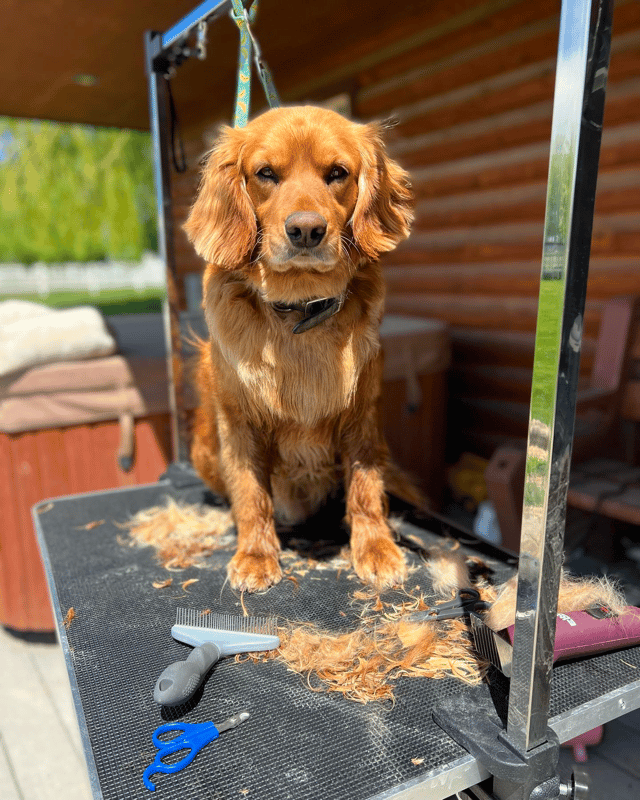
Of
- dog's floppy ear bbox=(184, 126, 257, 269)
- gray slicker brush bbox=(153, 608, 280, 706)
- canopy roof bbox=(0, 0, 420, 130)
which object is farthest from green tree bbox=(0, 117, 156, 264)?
gray slicker brush bbox=(153, 608, 280, 706)

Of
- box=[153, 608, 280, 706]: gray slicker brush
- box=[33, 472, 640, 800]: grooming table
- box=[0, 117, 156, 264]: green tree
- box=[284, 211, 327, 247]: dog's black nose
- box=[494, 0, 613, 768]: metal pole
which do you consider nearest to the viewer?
box=[494, 0, 613, 768]: metal pole

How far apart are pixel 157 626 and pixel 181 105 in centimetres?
625

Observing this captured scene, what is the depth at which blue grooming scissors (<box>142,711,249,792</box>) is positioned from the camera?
97 cm

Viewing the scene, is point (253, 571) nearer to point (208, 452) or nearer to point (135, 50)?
point (208, 452)

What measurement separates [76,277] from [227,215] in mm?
29504

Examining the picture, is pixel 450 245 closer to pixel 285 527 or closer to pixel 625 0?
pixel 625 0

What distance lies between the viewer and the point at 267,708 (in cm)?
112

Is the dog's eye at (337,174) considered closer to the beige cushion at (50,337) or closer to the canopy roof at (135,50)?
the beige cushion at (50,337)

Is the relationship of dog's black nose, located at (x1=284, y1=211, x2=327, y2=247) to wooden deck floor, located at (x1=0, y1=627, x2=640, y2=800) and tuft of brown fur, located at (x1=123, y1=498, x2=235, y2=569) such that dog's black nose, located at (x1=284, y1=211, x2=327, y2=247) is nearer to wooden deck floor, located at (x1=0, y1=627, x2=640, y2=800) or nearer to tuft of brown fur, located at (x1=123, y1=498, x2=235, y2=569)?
tuft of brown fur, located at (x1=123, y1=498, x2=235, y2=569)

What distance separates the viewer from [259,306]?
5.10ft

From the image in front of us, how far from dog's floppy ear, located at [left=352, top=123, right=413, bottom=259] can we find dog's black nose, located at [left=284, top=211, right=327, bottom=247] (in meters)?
0.20

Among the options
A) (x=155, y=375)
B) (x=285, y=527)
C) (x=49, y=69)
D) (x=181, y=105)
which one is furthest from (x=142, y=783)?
(x=181, y=105)

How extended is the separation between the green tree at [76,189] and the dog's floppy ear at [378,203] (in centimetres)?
2291

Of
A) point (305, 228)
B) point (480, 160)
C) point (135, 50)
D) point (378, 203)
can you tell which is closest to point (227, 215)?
point (305, 228)
